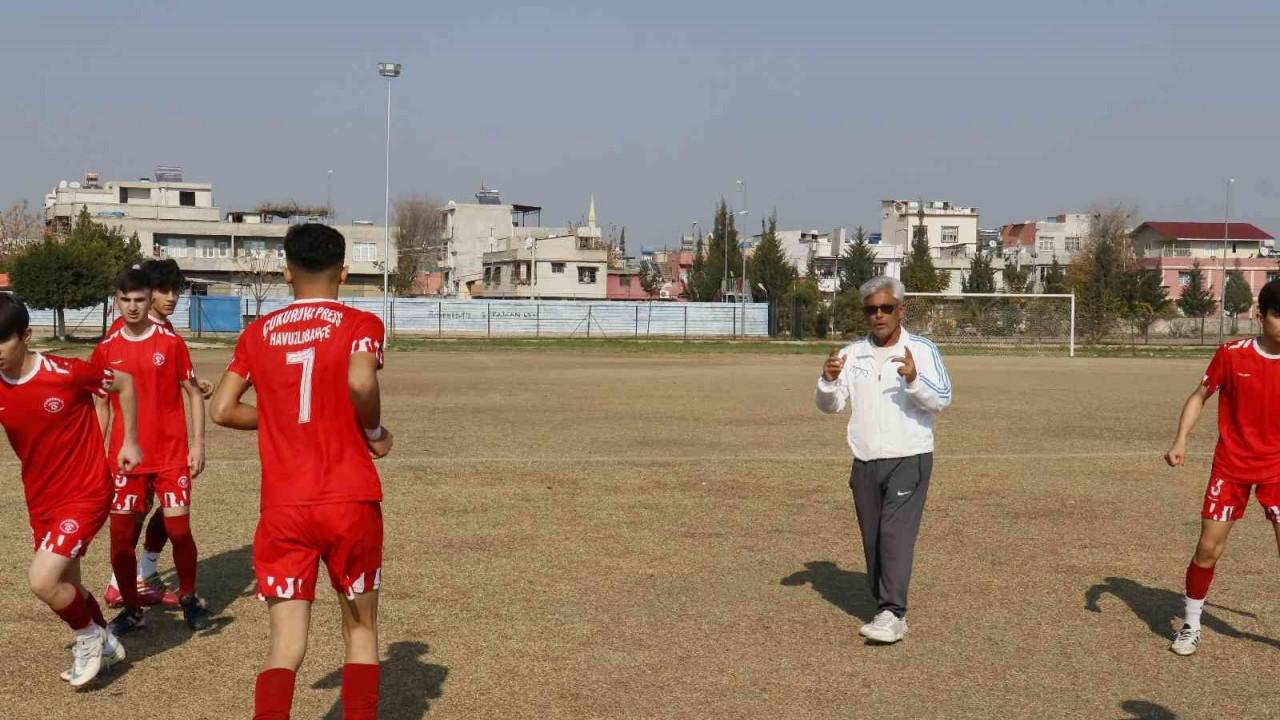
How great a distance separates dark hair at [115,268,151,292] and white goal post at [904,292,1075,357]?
1807 inches

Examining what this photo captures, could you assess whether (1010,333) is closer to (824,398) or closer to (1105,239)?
(1105,239)

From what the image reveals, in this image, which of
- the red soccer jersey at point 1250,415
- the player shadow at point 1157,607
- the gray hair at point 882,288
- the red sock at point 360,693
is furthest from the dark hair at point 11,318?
the player shadow at point 1157,607

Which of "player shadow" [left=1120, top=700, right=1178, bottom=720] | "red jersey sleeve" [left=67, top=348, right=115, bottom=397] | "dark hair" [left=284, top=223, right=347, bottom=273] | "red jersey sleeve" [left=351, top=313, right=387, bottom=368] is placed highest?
"dark hair" [left=284, top=223, right=347, bottom=273]

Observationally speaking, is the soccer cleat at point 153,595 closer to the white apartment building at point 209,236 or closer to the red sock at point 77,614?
the red sock at point 77,614

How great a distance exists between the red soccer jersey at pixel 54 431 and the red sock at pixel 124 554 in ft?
3.37

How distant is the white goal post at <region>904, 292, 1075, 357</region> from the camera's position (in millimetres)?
50781

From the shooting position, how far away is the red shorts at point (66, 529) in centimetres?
550

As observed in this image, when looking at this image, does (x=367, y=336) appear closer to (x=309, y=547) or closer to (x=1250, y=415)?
(x=309, y=547)

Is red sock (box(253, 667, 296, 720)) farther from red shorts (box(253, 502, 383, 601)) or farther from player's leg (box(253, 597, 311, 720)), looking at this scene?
red shorts (box(253, 502, 383, 601))

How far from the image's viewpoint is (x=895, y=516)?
669cm

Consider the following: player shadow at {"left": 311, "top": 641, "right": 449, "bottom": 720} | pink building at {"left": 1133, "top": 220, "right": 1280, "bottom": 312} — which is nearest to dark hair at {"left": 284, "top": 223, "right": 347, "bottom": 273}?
player shadow at {"left": 311, "top": 641, "right": 449, "bottom": 720}

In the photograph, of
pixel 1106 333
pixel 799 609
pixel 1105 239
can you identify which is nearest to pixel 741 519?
pixel 799 609

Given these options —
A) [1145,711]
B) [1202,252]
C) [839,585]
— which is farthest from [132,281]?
[1202,252]

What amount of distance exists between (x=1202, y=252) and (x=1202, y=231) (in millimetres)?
1951
